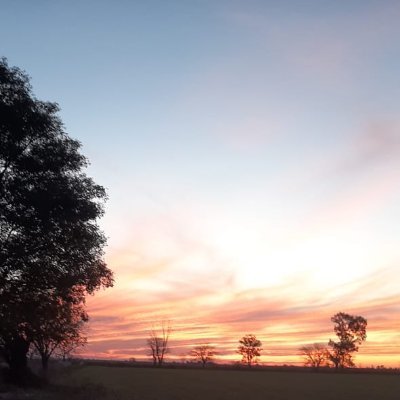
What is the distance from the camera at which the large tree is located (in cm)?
2895

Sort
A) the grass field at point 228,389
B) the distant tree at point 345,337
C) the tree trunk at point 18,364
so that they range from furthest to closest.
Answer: the distant tree at point 345,337 → the grass field at point 228,389 → the tree trunk at point 18,364

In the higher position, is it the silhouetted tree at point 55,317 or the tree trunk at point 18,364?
the silhouetted tree at point 55,317

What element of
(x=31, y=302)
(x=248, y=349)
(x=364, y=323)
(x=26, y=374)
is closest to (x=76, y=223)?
(x=31, y=302)

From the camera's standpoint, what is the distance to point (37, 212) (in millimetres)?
28828

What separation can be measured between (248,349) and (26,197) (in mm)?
176738

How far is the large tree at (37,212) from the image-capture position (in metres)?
29.0

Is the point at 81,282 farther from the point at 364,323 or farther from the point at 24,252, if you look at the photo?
the point at 364,323

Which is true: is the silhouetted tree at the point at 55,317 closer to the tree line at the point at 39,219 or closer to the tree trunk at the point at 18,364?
the tree line at the point at 39,219

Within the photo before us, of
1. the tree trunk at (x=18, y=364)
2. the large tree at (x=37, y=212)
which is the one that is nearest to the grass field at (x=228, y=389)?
the tree trunk at (x=18, y=364)

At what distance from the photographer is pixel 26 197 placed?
1141 inches

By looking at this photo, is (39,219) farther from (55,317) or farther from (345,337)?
(345,337)

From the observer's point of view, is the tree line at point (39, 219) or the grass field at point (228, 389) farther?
the grass field at point (228, 389)

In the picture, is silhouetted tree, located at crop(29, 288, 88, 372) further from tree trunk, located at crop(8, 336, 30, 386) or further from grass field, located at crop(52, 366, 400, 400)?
tree trunk, located at crop(8, 336, 30, 386)

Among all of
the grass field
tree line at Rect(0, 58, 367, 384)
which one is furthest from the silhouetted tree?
the grass field
